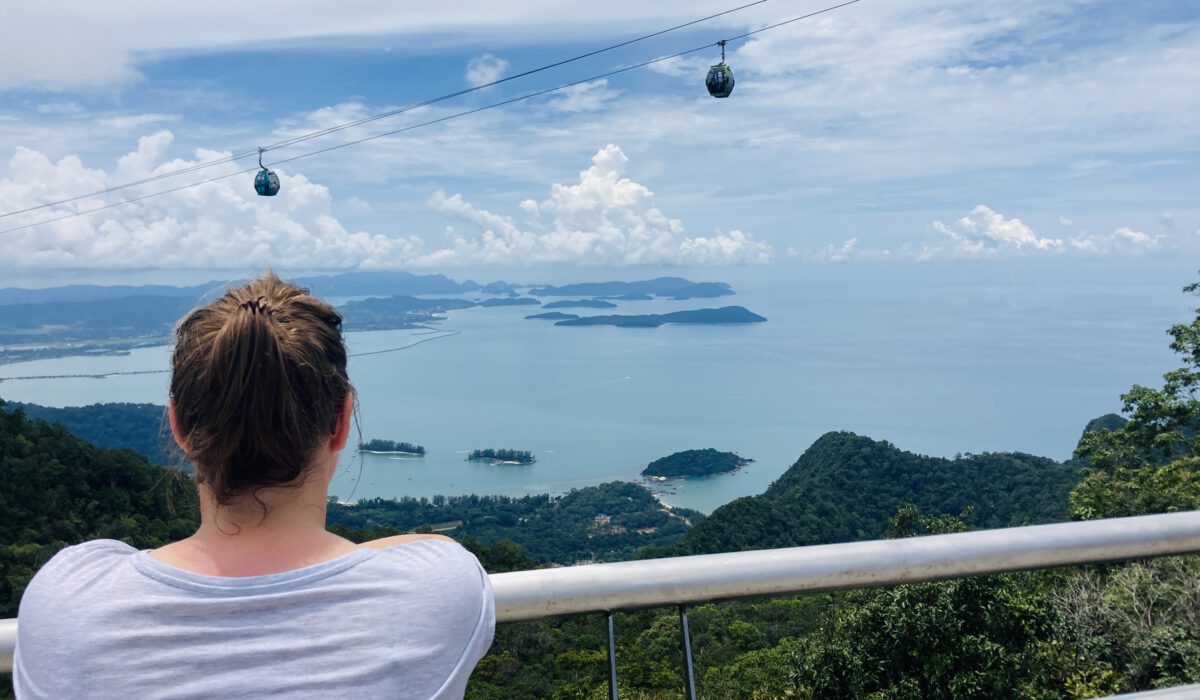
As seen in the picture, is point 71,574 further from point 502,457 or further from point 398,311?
point 398,311

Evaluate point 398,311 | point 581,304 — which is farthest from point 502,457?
point 581,304

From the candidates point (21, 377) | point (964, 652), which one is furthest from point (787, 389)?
point (964, 652)

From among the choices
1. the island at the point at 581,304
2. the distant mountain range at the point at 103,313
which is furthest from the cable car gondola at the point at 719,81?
the island at the point at 581,304

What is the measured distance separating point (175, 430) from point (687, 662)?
897 mm

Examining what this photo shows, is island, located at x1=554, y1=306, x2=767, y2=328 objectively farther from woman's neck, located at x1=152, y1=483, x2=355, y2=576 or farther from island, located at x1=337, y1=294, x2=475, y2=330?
woman's neck, located at x1=152, y1=483, x2=355, y2=576

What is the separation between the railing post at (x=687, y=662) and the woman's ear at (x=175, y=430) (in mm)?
772

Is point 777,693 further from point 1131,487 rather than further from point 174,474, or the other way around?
point 1131,487

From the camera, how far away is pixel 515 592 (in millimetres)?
1091

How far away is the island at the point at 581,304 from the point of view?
345 ft

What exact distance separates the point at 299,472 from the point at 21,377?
6849cm

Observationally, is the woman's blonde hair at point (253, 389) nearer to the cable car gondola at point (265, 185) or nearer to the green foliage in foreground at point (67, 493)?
the cable car gondola at point (265, 185)

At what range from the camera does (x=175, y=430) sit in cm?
87

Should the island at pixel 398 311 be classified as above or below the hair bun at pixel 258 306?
below

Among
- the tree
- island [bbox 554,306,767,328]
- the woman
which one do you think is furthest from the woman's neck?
island [bbox 554,306,767,328]
